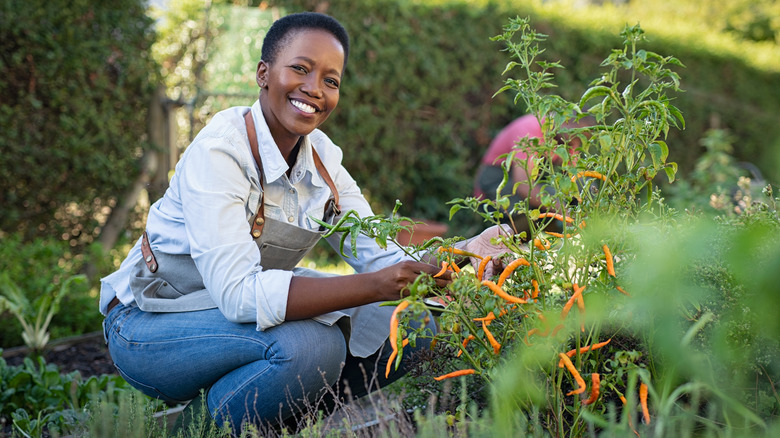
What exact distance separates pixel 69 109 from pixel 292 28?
285cm

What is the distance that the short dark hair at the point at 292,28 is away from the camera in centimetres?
226

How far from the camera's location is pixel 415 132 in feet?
21.5

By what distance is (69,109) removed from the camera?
14.9 ft

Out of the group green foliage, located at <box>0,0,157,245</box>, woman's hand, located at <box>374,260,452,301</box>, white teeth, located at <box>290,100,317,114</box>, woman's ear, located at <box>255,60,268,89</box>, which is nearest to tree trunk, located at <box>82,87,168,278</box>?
green foliage, located at <box>0,0,157,245</box>

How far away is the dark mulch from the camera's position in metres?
3.42

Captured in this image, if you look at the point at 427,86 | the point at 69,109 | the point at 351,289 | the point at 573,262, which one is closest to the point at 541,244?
the point at 573,262

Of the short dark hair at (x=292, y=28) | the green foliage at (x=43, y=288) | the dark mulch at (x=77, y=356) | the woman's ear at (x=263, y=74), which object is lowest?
the dark mulch at (x=77, y=356)

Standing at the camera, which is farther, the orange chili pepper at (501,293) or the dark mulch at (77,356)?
the dark mulch at (77,356)

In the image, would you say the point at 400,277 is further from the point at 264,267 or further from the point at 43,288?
the point at 43,288

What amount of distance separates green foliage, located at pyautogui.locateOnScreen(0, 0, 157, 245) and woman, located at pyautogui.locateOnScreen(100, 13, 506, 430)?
2.40 metres

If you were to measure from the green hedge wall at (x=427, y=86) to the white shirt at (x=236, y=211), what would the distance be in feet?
11.2

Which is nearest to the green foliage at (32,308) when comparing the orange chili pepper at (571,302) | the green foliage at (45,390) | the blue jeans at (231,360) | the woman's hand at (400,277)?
the green foliage at (45,390)

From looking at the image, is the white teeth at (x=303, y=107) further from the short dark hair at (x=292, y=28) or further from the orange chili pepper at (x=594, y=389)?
the orange chili pepper at (x=594, y=389)

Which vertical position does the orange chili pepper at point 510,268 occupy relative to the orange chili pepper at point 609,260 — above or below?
below
